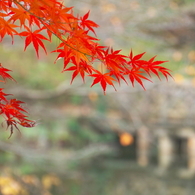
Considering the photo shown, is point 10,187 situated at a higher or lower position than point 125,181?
higher

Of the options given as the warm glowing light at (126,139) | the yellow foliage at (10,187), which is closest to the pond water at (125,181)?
the yellow foliage at (10,187)

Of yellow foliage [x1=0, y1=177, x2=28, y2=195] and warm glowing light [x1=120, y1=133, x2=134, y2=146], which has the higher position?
warm glowing light [x1=120, y1=133, x2=134, y2=146]

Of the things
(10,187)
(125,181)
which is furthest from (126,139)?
(10,187)

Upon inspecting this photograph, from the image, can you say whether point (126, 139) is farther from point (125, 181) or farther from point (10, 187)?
point (10, 187)

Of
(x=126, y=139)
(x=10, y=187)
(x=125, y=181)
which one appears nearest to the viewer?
(x=10, y=187)

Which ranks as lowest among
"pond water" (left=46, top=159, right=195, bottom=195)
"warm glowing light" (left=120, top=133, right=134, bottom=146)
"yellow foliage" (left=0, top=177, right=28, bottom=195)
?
"pond water" (left=46, top=159, right=195, bottom=195)

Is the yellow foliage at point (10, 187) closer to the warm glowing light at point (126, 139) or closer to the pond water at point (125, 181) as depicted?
the pond water at point (125, 181)

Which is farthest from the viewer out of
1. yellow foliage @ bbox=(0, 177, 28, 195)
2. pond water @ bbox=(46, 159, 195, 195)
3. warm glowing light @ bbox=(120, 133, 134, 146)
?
warm glowing light @ bbox=(120, 133, 134, 146)

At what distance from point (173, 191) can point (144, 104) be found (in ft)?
9.88

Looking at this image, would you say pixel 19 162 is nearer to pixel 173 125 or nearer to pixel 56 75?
pixel 56 75

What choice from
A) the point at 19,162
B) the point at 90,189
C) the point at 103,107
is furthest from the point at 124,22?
the point at 103,107

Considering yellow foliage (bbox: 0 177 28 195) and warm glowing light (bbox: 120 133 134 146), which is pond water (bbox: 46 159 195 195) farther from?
warm glowing light (bbox: 120 133 134 146)

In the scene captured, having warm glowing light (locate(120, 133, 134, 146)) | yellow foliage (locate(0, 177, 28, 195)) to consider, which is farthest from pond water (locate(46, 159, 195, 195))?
warm glowing light (locate(120, 133, 134, 146))

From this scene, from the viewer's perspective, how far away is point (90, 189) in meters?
4.55
